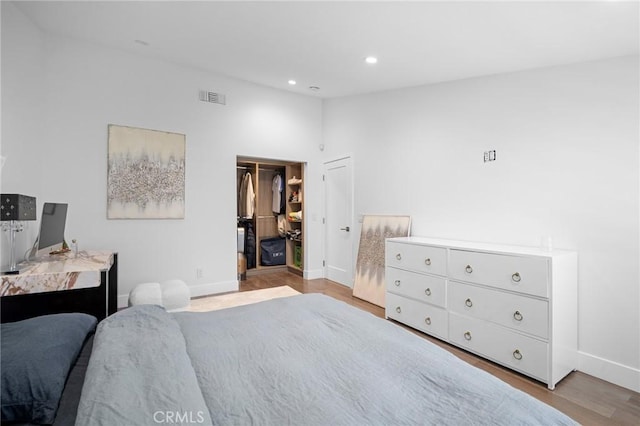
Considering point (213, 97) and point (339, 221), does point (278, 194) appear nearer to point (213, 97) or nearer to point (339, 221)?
point (339, 221)

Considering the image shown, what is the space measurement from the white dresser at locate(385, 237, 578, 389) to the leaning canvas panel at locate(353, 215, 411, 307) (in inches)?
31.5

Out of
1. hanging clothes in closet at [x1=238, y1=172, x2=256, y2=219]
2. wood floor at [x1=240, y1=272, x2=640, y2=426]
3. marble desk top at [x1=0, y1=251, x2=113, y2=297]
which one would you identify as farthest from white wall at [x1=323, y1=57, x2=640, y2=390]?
marble desk top at [x1=0, y1=251, x2=113, y2=297]

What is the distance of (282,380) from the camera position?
1045 millimetres

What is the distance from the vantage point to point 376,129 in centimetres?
423

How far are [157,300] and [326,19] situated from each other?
3056 millimetres

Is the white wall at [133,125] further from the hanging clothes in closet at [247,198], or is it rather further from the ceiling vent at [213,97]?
the hanging clothes in closet at [247,198]

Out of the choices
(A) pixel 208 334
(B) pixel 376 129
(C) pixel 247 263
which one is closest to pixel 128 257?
(C) pixel 247 263

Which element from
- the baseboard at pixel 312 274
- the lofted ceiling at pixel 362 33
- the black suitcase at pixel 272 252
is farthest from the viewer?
the black suitcase at pixel 272 252

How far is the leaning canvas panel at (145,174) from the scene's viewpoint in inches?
141

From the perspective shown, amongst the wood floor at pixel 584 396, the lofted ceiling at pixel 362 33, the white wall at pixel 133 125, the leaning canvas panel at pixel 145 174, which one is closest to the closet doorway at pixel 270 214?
the white wall at pixel 133 125

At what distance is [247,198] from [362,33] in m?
3.50

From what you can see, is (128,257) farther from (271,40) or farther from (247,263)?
(271,40)

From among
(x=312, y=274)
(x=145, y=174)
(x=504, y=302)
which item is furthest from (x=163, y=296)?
(x=504, y=302)

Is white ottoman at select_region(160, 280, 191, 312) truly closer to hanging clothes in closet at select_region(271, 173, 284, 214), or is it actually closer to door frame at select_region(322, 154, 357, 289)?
door frame at select_region(322, 154, 357, 289)
